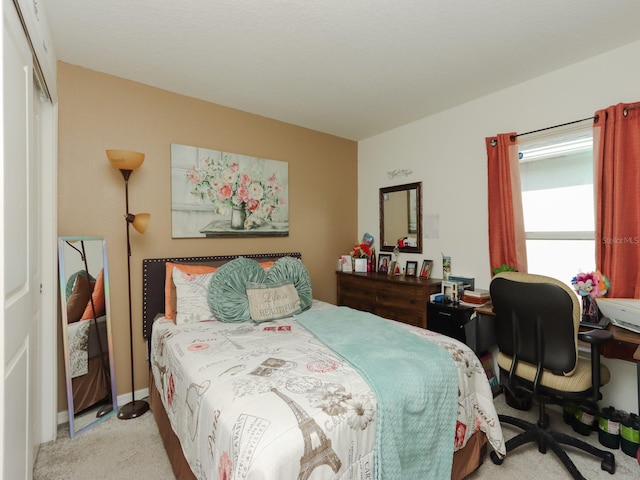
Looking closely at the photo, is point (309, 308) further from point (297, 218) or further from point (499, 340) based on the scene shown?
point (499, 340)

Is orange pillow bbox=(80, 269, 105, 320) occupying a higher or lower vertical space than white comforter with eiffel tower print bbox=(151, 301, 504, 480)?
higher

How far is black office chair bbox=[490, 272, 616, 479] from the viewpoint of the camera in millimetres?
1727

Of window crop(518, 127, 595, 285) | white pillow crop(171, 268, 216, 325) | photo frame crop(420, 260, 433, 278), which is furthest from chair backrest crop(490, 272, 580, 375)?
white pillow crop(171, 268, 216, 325)

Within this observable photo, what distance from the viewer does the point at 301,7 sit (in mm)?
1765

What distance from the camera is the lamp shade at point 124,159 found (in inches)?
88.0

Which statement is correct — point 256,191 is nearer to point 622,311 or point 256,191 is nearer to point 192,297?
point 192,297

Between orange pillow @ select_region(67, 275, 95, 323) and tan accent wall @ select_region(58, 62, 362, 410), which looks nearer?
orange pillow @ select_region(67, 275, 95, 323)

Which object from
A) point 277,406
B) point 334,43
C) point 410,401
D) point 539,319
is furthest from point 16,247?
point 539,319

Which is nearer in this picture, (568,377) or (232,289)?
(568,377)

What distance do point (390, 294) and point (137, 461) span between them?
237 cm

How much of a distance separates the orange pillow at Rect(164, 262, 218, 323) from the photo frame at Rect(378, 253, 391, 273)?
192cm

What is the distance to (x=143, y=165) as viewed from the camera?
2.64 metres

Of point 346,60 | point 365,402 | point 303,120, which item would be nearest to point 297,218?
point 303,120

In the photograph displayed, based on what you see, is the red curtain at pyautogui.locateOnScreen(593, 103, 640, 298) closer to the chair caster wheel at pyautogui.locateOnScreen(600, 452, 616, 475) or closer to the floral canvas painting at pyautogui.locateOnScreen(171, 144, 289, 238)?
the chair caster wheel at pyautogui.locateOnScreen(600, 452, 616, 475)
